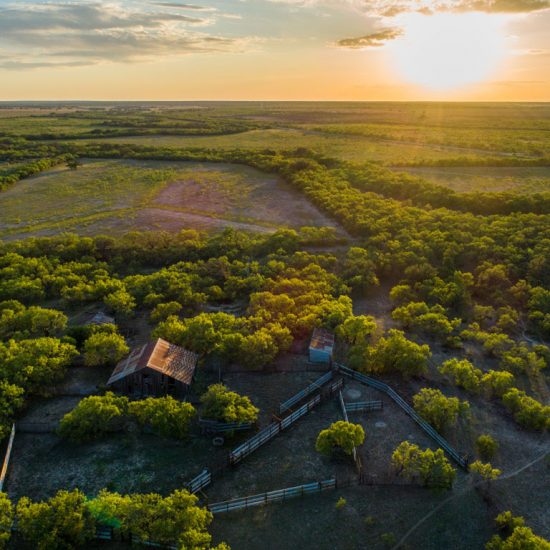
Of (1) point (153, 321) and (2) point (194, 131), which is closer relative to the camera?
(1) point (153, 321)

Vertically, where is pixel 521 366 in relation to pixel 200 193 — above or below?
below

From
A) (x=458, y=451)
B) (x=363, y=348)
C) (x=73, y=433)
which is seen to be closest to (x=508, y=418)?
(x=458, y=451)

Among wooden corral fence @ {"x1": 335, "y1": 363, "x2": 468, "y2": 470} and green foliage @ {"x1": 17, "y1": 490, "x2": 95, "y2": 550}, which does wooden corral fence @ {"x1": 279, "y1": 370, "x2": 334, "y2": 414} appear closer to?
wooden corral fence @ {"x1": 335, "y1": 363, "x2": 468, "y2": 470}

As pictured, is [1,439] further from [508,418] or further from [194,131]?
[194,131]

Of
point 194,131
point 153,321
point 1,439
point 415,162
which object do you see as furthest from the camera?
point 194,131

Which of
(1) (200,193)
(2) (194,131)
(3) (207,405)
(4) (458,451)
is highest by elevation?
(2) (194,131)

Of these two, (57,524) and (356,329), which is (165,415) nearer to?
(57,524)

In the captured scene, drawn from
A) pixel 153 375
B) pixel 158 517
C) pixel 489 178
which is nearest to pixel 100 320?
pixel 153 375

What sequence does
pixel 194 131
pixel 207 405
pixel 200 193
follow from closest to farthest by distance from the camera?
pixel 207 405
pixel 200 193
pixel 194 131
